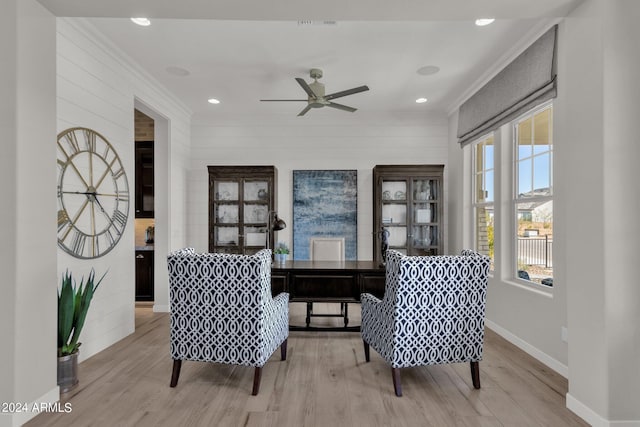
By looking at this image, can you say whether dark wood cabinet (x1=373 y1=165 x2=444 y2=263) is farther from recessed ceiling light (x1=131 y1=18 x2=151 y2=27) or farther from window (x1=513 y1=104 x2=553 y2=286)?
recessed ceiling light (x1=131 y1=18 x2=151 y2=27)

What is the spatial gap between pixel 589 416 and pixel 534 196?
1.81 meters

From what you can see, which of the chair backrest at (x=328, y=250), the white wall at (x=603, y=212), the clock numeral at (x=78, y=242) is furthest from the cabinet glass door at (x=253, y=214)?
the white wall at (x=603, y=212)

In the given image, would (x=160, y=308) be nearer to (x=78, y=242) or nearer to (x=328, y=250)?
(x=78, y=242)

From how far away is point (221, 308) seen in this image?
2.33 m

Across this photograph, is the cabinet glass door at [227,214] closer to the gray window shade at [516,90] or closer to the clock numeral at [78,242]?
the clock numeral at [78,242]

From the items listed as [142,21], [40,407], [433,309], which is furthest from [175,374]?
[142,21]

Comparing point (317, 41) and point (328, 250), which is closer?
point (317, 41)

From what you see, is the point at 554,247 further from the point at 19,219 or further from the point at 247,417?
the point at 19,219

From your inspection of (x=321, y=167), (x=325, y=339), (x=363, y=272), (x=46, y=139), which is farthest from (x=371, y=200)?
(x=46, y=139)

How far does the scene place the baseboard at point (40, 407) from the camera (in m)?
1.98

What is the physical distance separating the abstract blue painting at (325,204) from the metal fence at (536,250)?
7.72 feet

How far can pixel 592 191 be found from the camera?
197 cm

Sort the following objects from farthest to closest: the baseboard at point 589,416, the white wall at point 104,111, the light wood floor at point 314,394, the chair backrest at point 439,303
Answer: the white wall at point 104,111
the chair backrest at point 439,303
the light wood floor at point 314,394
the baseboard at point 589,416

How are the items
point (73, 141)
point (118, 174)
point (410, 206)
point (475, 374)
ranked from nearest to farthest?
point (475, 374)
point (73, 141)
point (118, 174)
point (410, 206)
